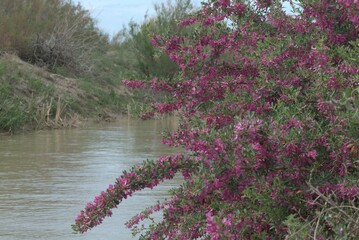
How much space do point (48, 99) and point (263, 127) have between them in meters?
19.4

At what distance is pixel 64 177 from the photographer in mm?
11570

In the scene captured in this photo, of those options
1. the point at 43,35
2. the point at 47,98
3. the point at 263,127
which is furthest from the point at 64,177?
the point at 43,35

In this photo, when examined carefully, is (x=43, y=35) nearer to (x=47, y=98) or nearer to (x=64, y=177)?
(x=47, y=98)

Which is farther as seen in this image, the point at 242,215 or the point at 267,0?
the point at 267,0

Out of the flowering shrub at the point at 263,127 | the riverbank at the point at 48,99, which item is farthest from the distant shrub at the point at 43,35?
the flowering shrub at the point at 263,127

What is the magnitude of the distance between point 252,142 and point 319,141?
328mm

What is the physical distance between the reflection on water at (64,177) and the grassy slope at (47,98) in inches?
29.9

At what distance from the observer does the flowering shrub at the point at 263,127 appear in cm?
405

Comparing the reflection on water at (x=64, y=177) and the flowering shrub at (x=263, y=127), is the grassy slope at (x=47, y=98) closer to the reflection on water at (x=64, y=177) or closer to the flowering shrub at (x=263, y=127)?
the reflection on water at (x=64, y=177)

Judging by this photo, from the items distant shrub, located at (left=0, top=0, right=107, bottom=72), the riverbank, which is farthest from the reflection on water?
distant shrub, located at (left=0, top=0, right=107, bottom=72)

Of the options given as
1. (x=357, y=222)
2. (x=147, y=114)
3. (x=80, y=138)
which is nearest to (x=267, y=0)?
(x=147, y=114)

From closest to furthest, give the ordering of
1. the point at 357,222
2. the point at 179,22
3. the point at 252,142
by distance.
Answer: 1. the point at 357,222
2. the point at 252,142
3. the point at 179,22

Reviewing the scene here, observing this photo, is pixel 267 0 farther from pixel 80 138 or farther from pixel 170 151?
pixel 80 138

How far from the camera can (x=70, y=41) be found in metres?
29.3
